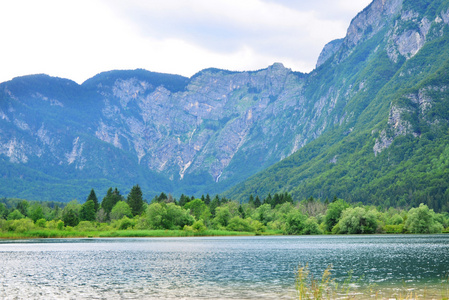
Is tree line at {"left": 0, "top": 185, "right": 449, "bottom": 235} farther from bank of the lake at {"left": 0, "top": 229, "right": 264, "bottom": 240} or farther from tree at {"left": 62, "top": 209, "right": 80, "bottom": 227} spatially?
bank of the lake at {"left": 0, "top": 229, "right": 264, "bottom": 240}

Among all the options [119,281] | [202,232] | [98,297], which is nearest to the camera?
[98,297]

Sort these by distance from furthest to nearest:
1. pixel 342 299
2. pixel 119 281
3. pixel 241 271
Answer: pixel 241 271 → pixel 119 281 → pixel 342 299

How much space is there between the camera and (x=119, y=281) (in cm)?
4338

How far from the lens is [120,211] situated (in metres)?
181

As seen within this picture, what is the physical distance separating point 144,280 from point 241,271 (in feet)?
37.4

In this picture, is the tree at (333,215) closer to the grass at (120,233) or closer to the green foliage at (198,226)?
the grass at (120,233)

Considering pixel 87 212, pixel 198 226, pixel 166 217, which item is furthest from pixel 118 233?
pixel 87 212

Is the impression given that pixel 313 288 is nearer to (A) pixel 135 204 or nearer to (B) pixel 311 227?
(B) pixel 311 227

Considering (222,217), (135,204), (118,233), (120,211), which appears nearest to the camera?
(118,233)

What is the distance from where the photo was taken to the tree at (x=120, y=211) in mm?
178825

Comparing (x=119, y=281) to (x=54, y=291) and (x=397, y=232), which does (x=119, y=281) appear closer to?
(x=54, y=291)

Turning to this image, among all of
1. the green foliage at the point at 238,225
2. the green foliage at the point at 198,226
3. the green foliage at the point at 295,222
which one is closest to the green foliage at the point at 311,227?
the green foliage at the point at 295,222

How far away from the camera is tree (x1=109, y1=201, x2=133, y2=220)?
179m

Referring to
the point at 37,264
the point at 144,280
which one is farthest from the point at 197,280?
the point at 37,264
